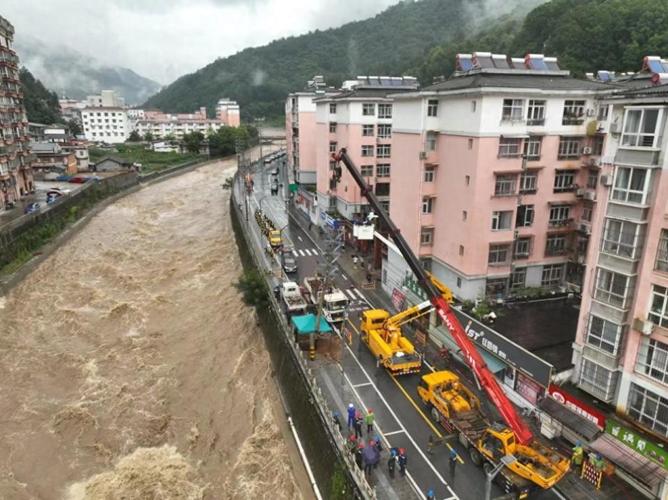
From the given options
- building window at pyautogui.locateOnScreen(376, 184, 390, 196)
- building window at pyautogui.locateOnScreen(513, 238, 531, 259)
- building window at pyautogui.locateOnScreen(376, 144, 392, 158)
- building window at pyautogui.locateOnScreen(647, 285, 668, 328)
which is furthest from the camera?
building window at pyautogui.locateOnScreen(376, 184, 390, 196)

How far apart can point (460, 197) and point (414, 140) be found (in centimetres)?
584

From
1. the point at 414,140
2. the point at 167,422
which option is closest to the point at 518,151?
the point at 414,140

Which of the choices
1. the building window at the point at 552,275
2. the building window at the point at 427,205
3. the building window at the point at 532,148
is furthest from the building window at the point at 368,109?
the building window at the point at 552,275

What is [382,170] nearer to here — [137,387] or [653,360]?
[137,387]

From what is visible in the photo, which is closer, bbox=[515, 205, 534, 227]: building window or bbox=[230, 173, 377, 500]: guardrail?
bbox=[230, 173, 377, 500]: guardrail

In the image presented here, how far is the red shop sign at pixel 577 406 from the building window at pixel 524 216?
12.3 metres

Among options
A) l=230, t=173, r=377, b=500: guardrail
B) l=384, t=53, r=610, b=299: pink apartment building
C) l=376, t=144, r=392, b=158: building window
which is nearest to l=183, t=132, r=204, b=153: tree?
l=376, t=144, r=392, b=158: building window

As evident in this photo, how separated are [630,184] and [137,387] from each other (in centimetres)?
2893

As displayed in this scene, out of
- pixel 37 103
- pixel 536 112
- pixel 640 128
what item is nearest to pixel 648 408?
pixel 640 128

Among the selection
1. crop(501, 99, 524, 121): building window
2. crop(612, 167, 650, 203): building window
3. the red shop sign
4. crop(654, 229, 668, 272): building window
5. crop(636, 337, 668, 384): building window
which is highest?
crop(501, 99, 524, 121): building window

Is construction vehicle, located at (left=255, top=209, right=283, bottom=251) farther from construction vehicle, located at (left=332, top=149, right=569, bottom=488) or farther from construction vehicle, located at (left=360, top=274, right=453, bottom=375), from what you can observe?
construction vehicle, located at (left=332, top=149, right=569, bottom=488)

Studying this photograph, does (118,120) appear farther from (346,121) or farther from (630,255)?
(630,255)

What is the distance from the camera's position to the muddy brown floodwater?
78.4ft

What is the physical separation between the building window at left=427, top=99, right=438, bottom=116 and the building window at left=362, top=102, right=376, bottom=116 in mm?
19624
